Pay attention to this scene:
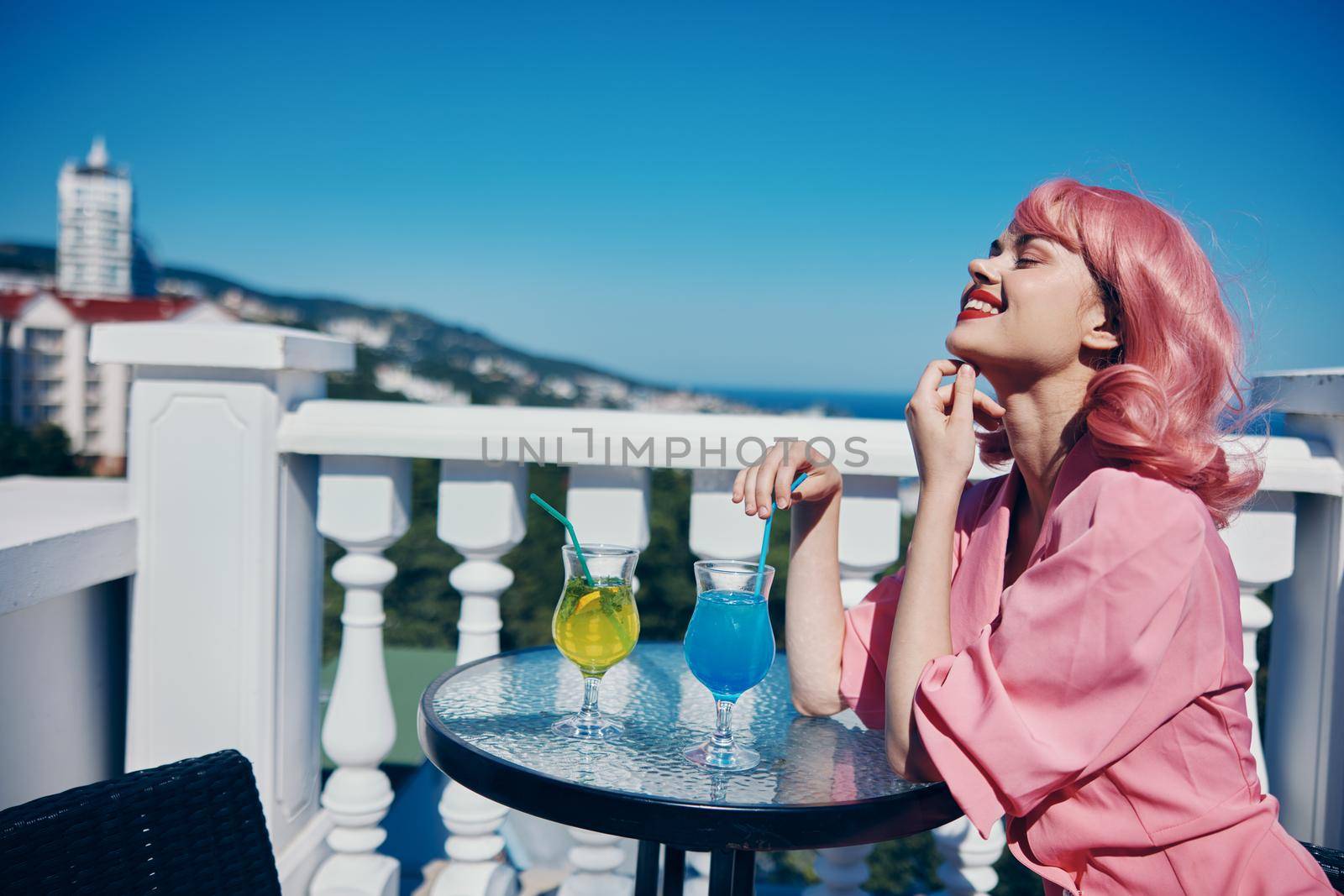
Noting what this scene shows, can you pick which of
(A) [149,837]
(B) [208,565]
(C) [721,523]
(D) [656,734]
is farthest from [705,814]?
(B) [208,565]

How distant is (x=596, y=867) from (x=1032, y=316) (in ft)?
3.91

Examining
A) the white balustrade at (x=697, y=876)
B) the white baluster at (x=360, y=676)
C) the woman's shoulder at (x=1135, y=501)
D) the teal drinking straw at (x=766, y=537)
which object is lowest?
the white balustrade at (x=697, y=876)

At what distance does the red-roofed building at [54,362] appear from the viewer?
24000 millimetres

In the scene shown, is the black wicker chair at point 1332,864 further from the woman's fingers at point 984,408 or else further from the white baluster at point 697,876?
the white baluster at point 697,876

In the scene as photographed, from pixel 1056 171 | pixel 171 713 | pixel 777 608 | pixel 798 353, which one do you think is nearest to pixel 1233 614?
pixel 1056 171

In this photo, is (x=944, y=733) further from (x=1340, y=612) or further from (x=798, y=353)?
(x=798, y=353)

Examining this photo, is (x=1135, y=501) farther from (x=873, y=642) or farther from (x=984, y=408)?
(x=873, y=642)

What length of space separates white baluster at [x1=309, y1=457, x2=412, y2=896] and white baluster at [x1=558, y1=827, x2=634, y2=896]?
13.4 inches

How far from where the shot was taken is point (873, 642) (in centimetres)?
136

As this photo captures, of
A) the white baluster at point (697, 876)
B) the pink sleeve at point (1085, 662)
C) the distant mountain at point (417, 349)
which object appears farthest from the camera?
the distant mountain at point (417, 349)

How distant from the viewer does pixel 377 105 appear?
51938 millimetres

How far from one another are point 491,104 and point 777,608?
1964 inches

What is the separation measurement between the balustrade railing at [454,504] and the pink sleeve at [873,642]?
22 cm

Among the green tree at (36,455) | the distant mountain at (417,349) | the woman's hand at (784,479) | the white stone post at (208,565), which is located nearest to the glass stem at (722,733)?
the woman's hand at (784,479)
